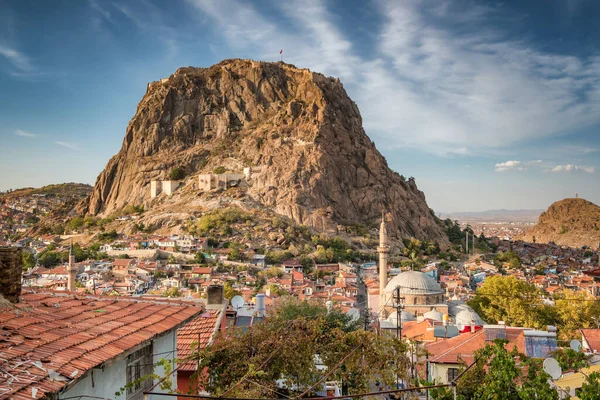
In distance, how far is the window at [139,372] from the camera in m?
6.05

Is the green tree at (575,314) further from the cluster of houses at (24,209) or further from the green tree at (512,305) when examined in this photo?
the cluster of houses at (24,209)

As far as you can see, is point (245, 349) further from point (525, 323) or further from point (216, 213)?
point (216, 213)

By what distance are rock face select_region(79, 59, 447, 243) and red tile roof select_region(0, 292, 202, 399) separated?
70.6 meters

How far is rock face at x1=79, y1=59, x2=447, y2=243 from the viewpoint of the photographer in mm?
83812

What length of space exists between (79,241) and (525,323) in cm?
6398

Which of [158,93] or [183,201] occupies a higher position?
[158,93]

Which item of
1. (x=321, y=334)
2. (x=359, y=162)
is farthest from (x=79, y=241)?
(x=321, y=334)

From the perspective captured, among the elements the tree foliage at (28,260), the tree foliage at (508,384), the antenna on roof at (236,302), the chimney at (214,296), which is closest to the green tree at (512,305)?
the antenna on roof at (236,302)

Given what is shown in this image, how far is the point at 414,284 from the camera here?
3709 cm

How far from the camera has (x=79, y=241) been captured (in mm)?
77312

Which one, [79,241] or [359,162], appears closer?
[79,241]

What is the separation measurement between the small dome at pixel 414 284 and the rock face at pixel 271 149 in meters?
39.7

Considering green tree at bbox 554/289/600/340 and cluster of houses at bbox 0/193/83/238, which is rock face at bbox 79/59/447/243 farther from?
green tree at bbox 554/289/600/340

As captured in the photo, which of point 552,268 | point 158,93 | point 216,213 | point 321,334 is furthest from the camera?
point 158,93
